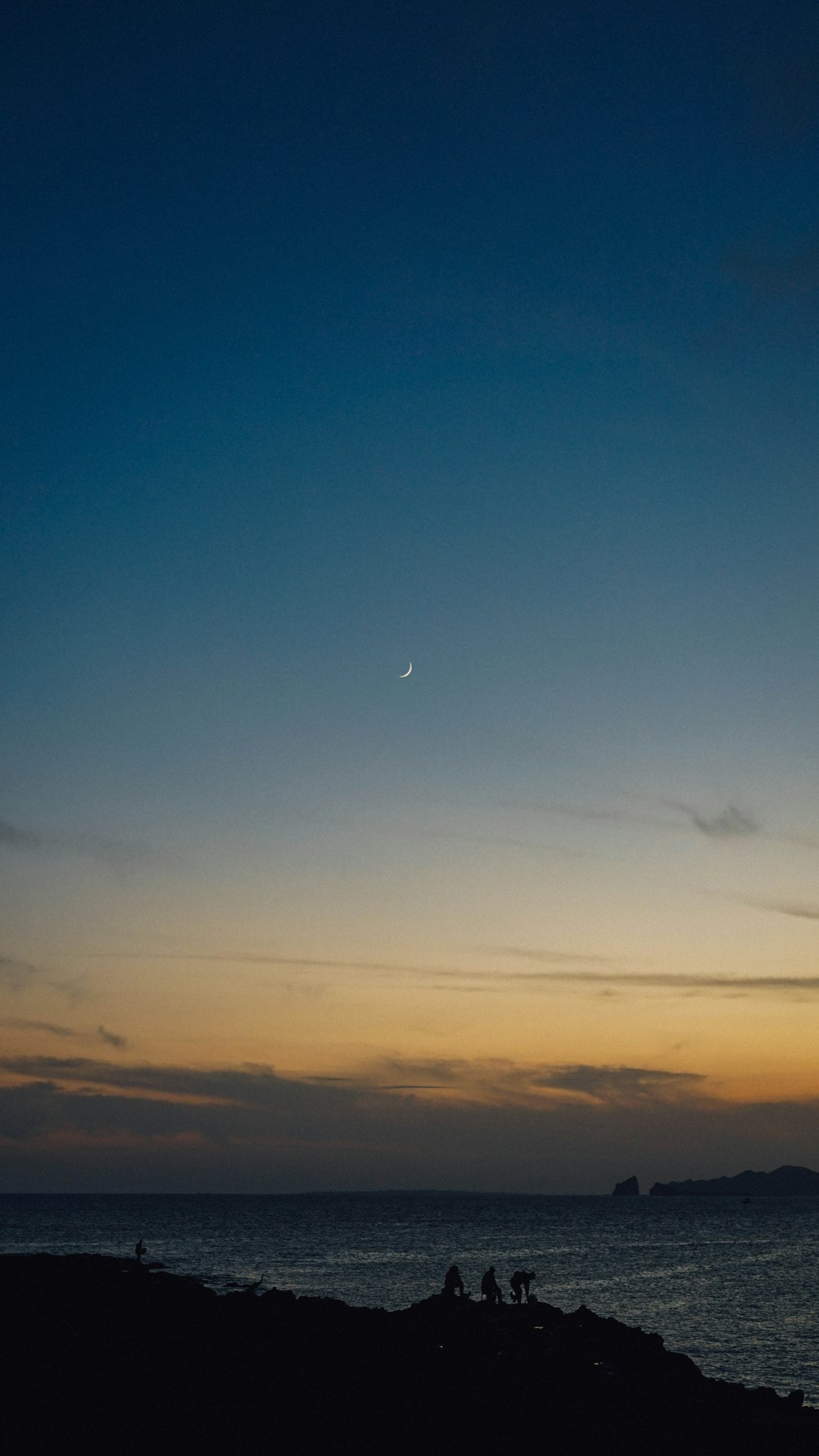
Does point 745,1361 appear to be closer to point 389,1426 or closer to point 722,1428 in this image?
point 722,1428

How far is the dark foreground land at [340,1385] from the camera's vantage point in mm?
19906

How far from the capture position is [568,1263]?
80.6 meters

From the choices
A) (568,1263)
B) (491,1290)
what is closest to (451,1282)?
(491,1290)

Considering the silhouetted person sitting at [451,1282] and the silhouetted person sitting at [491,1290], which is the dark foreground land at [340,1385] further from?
the silhouetted person sitting at [491,1290]

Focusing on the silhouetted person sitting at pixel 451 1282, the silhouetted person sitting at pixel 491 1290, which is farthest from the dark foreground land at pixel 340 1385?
the silhouetted person sitting at pixel 491 1290

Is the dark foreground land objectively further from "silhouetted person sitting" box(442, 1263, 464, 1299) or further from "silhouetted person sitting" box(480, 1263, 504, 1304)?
"silhouetted person sitting" box(480, 1263, 504, 1304)

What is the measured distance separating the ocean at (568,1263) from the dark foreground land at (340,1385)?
374 inches

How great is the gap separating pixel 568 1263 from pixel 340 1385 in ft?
208

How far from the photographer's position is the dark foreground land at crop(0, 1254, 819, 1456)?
19906mm

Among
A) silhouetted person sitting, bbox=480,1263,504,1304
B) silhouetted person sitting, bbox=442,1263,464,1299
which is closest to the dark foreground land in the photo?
silhouetted person sitting, bbox=442,1263,464,1299

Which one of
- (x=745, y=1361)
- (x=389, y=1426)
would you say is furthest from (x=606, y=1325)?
(x=389, y=1426)

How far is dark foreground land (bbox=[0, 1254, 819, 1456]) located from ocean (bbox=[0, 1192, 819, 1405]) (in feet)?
31.2

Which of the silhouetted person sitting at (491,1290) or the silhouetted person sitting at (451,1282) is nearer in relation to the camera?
the silhouetted person sitting at (451,1282)

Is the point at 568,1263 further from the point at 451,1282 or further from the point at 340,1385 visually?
the point at 340,1385
